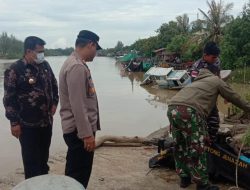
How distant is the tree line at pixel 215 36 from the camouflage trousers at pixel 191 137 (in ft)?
74.8

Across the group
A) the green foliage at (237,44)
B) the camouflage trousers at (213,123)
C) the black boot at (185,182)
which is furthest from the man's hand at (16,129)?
the green foliage at (237,44)

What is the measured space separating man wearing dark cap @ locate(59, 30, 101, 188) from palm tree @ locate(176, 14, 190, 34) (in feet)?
165

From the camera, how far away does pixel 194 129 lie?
13.5 ft

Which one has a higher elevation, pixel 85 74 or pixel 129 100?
pixel 85 74

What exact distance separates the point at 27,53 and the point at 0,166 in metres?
4.20

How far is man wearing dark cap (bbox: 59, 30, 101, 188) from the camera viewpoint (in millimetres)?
3389

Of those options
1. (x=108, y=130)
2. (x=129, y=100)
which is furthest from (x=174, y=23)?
(x=108, y=130)

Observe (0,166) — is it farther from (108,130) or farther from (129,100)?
(129,100)

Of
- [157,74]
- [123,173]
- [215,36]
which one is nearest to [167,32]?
[215,36]

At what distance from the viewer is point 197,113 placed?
4062 millimetres

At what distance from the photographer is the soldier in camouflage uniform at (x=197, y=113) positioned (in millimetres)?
4070

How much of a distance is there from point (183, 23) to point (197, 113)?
5111 centimetres

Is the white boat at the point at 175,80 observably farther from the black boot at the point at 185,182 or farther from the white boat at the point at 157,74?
the black boot at the point at 185,182

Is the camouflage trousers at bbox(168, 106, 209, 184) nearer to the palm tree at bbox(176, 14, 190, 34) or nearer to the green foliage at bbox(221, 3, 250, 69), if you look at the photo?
the green foliage at bbox(221, 3, 250, 69)
